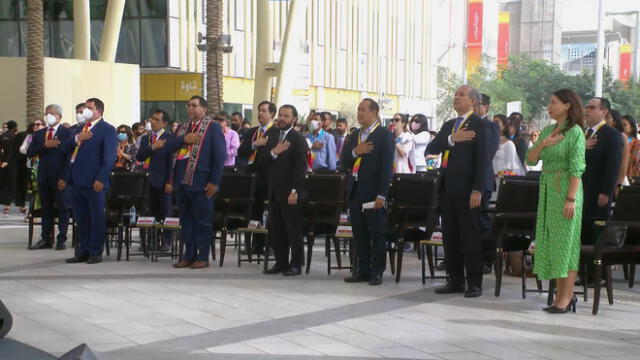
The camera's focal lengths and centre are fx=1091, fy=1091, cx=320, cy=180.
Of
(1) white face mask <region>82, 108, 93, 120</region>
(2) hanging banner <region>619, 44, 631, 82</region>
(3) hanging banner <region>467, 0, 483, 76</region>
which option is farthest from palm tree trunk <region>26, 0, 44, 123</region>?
(2) hanging banner <region>619, 44, 631, 82</region>

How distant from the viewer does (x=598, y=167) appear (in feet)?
35.7

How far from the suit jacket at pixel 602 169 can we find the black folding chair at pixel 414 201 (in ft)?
5.34

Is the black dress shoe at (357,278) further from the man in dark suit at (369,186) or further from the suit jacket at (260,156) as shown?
the suit jacket at (260,156)

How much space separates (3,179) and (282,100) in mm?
9876

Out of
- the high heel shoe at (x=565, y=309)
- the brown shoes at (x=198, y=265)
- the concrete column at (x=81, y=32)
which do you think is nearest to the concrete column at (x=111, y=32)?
the concrete column at (x=81, y=32)

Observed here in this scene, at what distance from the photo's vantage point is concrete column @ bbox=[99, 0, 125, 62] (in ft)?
101

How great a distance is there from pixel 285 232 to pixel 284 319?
3329 mm

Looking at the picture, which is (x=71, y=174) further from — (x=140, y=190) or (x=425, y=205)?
(x=425, y=205)

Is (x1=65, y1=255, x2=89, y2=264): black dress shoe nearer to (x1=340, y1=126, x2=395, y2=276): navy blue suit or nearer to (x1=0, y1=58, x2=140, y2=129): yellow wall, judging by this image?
(x1=340, y1=126, x2=395, y2=276): navy blue suit

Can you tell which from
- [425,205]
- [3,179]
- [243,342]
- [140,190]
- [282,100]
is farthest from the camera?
[282,100]

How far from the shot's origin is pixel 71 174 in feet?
43.4

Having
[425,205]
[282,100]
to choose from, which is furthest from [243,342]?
[282,100]

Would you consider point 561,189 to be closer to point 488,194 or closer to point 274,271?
point 488,194

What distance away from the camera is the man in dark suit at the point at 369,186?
11.1m
